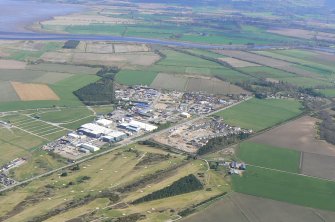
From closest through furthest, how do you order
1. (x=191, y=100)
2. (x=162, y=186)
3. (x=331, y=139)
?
1. (x=162, y=186)
2. (x=331, y=139)
3. (x=191, y=100)

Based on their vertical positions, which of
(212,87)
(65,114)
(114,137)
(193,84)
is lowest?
(114,137)

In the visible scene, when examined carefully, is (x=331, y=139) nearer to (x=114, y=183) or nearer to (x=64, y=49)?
(x=114, y=183)

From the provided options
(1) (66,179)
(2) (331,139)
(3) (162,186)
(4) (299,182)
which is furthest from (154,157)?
(2) (331,139)

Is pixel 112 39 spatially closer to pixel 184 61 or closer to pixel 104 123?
pixel 184 61

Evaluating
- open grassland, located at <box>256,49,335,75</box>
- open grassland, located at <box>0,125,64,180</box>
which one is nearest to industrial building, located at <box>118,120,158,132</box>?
open grassland, located at <box>0,125,64,180</box>

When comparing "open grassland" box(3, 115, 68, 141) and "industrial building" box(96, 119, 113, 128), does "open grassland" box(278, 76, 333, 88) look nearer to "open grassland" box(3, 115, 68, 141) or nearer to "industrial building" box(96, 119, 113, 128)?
"industrial building" box(96, 119, 113, 128)

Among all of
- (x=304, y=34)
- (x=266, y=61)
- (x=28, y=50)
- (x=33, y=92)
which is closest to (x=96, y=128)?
(x=33, y=92)

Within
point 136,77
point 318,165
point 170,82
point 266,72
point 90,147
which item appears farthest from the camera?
point 266,72
